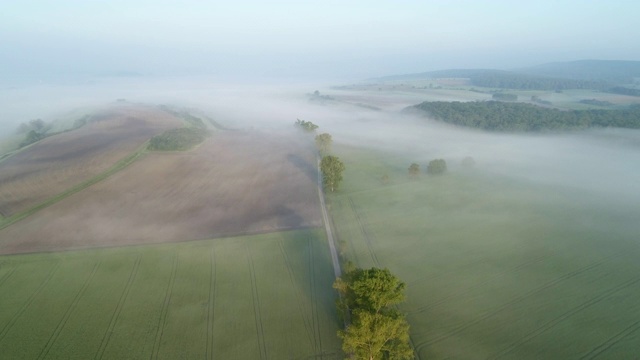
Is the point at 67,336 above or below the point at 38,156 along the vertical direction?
below

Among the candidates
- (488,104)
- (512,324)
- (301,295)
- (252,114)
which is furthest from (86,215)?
(488,104)

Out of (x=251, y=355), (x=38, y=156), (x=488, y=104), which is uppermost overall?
(x=488, y=104)

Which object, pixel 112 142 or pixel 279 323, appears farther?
pixel 112 142

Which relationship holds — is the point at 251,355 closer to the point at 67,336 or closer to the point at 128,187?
the point at 67,336

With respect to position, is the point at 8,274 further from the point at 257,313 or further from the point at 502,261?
the point at 502,261

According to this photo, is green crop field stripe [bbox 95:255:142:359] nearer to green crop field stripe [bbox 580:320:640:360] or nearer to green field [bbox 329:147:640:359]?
green field [bbox 329:147:640:359]
